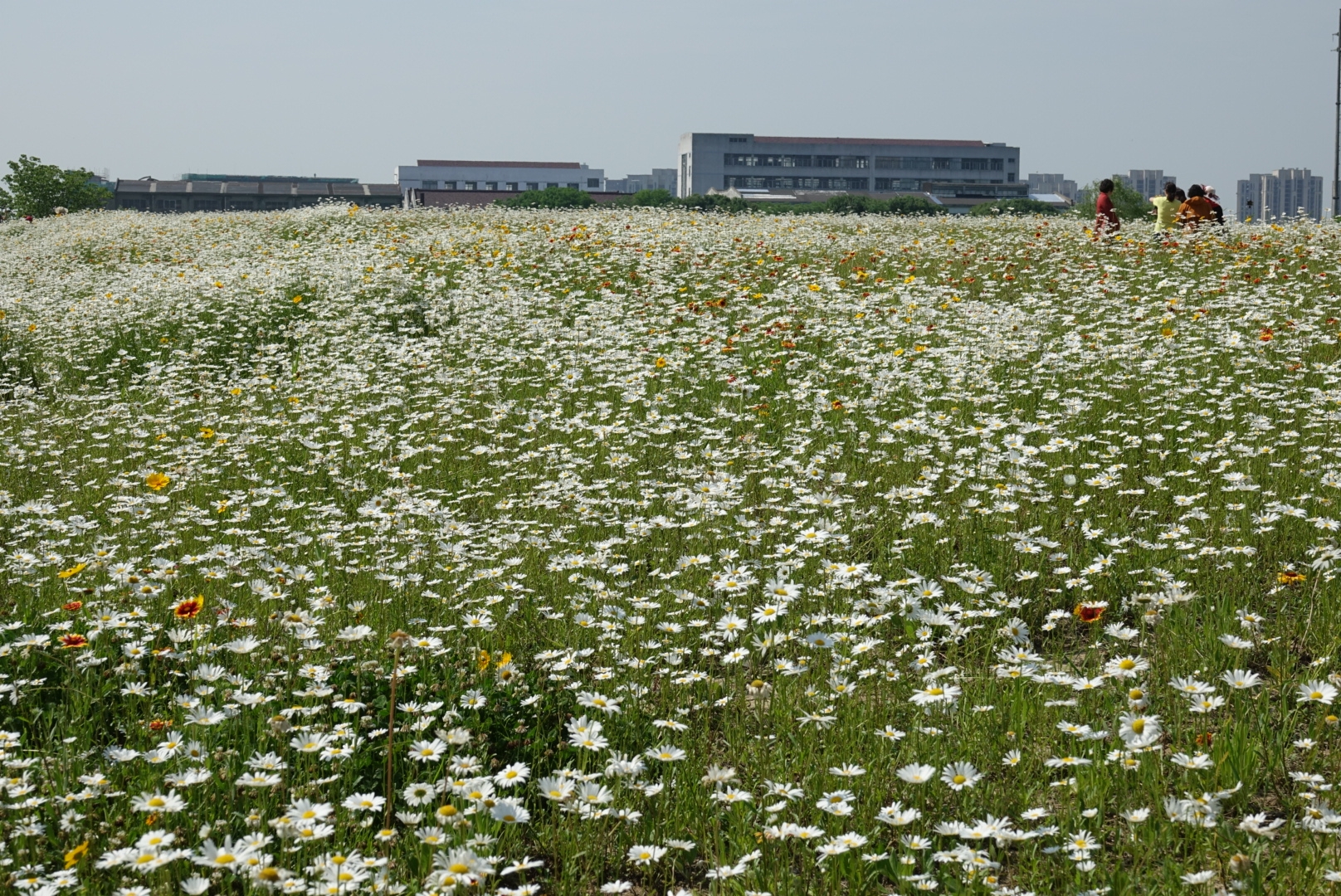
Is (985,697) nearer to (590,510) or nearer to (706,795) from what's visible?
(706,795)

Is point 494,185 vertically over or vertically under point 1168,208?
over

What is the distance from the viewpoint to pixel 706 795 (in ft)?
10.7

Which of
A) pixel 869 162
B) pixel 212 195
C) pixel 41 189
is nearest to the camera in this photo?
pixel 41 189

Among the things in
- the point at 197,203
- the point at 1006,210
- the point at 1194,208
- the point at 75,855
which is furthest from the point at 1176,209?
the point at 197,203

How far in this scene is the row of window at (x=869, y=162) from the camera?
159500 mm

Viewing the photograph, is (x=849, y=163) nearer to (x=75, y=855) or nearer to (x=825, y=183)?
(x=825, y=183)

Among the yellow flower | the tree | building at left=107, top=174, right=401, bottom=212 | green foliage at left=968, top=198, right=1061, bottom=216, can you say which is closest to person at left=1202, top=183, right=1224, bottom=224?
green foliage at left=968, top=198, right=1061, bottom=216

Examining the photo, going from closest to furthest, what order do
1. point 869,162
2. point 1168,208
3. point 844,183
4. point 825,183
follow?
point 1168,208 < point 869,162 < point 844,183 < point 825,183

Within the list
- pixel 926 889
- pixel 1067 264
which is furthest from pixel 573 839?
pixel 1067 264

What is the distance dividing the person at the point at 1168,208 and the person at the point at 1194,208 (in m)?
0.11

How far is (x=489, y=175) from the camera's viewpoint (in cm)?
15038

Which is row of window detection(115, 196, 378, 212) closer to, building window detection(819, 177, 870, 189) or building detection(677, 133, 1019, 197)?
building detection(677, 133, 1019, 197)

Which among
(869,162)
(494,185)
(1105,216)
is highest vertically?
(869,162)

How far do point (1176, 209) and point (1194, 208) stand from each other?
0.95 feet
